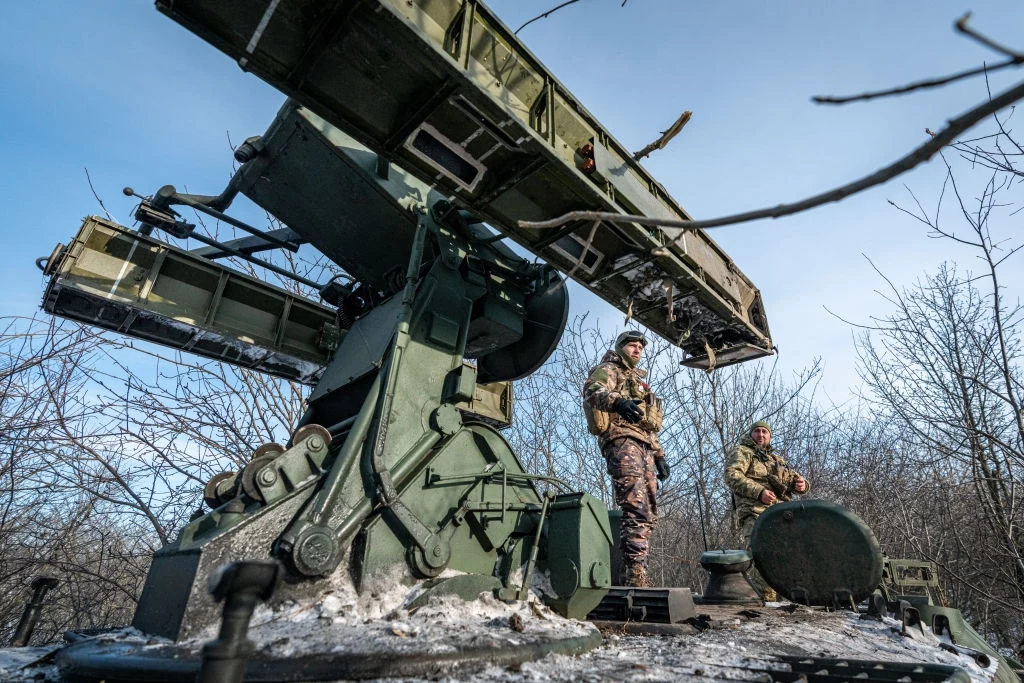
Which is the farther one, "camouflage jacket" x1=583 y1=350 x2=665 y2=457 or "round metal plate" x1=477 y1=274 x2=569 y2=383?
"camouflage jacket" x1=583 y1=350 x2=665 y2=457

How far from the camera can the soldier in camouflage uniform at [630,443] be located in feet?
14.9

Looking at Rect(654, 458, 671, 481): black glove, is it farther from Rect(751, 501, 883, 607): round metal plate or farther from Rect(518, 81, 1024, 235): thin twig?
Rect(518, 81, 1024, 235): thin twig

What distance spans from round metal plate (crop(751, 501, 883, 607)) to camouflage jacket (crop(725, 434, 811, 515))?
1798 mm

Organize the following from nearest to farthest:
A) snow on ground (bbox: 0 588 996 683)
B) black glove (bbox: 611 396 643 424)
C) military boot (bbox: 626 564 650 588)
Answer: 1. snow on ground (bbox: 0 588 996 683)
2. military boot (bbox: 626 564 650 588)
3. black glove (bbox: 611 396 643 424)

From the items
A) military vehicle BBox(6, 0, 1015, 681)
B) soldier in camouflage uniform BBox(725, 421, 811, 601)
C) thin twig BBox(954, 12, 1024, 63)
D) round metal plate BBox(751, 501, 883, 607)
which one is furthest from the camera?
soldier in camouflage uniform BBox(725, 421, 811, 601)

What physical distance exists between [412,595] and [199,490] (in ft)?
21.2

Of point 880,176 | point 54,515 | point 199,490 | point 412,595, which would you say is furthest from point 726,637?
point 54,515

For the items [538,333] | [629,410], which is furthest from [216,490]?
[629,410]

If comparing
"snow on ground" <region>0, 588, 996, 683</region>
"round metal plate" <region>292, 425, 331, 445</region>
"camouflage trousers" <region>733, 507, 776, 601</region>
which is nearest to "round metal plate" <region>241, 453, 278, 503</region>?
"round metal plate" <region>292, 425, 331, 445</region>

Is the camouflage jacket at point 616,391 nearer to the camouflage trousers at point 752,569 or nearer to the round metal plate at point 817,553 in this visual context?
the round metal plate at point 817,553

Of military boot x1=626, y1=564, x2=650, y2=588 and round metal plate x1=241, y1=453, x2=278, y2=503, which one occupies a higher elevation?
round metal plate x1=241, y1=453, x2=278, y2=503

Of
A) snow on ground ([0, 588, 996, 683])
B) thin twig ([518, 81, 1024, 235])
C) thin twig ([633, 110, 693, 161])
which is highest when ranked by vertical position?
thin twig ([633, 110, 693, 161])

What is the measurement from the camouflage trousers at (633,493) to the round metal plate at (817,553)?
0.85 m

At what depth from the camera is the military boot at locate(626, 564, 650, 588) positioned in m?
4.43
